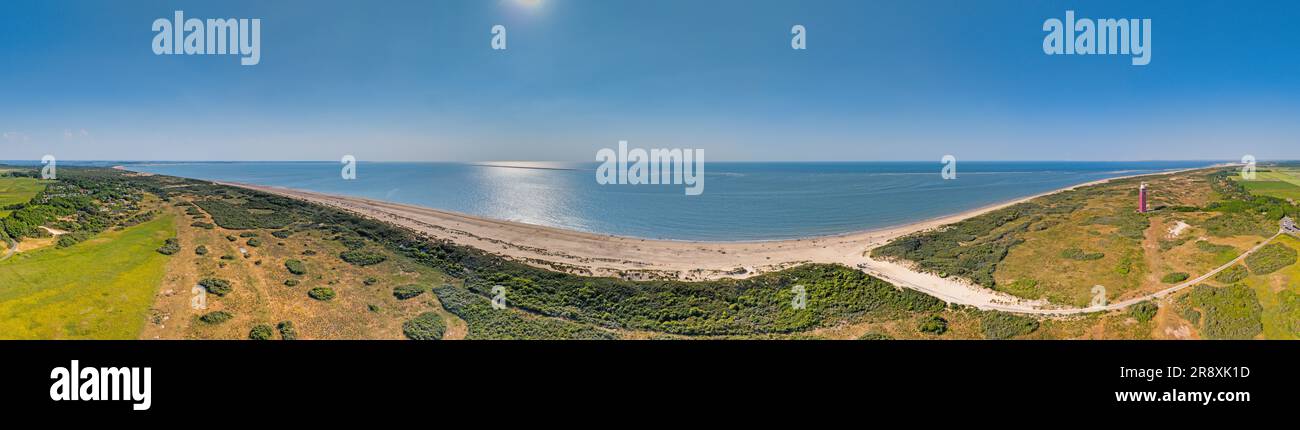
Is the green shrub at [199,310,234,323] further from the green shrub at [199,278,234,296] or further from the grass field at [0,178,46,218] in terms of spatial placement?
the grass field at [0,178,46,218]

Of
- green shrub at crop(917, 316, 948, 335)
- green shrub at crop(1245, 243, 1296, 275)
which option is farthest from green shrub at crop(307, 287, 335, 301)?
green shrub at crop(1245, 243, 1296, 275)

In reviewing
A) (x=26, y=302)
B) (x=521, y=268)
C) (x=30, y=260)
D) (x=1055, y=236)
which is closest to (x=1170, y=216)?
(x=1055, y=236)

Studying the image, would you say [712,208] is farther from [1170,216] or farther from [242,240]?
[242,240]

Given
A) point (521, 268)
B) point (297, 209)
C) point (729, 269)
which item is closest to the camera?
point (521, 268)

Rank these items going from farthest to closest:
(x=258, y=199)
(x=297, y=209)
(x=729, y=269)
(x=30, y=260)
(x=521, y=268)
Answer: (x=258, y=199), (x=297, y=209), (x=729, y=269), (x=521, y=268), (x=30, y=260)

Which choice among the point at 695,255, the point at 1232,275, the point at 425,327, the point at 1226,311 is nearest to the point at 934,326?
the point at 1226,311

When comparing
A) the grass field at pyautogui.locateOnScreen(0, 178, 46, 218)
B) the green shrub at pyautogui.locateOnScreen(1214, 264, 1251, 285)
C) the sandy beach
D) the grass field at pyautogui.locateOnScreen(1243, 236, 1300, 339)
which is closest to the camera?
the grass field at pyautogui.locateOnScreen(1243, 236, 1300, 339)

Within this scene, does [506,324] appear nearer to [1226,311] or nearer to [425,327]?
[425,327]
